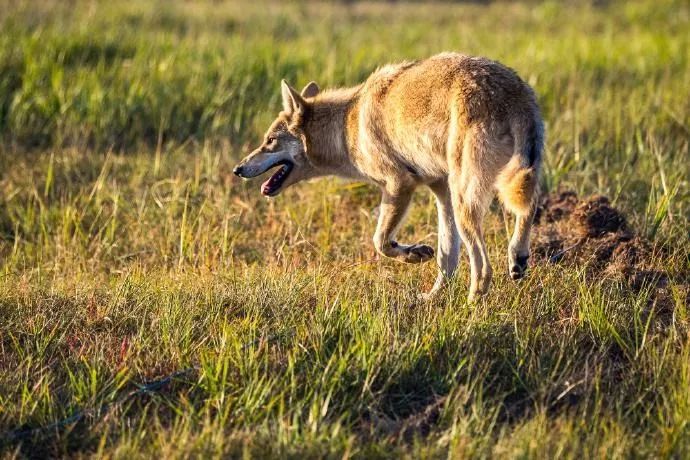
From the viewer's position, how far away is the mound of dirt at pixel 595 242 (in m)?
5.89

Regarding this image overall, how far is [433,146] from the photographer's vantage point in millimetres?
5578

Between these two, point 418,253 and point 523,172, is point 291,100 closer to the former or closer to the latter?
point 418,253

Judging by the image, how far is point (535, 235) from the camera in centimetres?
667

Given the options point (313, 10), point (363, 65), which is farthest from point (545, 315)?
point (313, 10)

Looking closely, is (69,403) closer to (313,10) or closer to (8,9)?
(8,9)

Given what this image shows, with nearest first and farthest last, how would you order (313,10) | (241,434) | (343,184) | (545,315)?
(241,434) < (545,315) < (343,184) < (313,10)

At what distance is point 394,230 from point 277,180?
3.40 ft

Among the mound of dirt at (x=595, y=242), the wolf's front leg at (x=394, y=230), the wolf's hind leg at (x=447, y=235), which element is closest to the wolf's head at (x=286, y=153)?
the wolf's front leg at (x=394, y=230)

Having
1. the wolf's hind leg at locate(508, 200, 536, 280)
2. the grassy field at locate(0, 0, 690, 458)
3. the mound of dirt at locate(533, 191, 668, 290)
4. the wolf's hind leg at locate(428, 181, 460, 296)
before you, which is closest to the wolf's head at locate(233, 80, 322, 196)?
the grassy field at locate(0, 0, 690, 458)

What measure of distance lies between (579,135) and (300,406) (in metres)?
5.07

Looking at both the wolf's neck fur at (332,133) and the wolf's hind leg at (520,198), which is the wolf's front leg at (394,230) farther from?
the wolf's hind leg at (520,198)

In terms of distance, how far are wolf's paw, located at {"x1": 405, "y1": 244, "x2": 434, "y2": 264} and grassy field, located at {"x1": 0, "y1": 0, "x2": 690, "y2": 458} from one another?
142mm

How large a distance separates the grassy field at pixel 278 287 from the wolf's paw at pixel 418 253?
0.47ft

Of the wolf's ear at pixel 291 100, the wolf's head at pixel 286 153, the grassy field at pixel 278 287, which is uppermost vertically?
the wolf's ear at pixel 291 100
